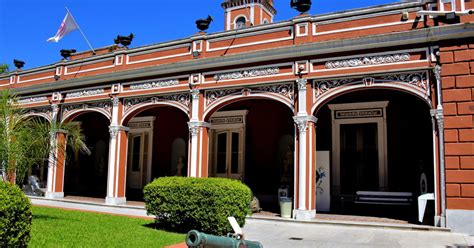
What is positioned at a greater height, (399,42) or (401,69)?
(399,42)

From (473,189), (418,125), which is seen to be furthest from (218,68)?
(473,189)

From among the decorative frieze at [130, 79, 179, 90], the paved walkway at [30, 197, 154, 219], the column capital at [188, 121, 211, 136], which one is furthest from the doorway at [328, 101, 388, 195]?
the paved walkway at [30, 197, 154, 219]

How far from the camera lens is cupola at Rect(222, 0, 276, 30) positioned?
1601 inches

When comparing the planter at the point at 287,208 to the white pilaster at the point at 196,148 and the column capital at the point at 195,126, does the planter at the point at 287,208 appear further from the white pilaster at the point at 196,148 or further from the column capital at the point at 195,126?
the column capital at the point at 195,126

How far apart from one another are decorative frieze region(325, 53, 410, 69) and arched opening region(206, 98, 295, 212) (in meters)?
3.97

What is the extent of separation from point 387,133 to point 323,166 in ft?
8.06

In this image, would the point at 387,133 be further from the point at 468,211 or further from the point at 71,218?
the point at 71,218

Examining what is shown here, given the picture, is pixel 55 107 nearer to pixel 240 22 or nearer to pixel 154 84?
pixel 154 84

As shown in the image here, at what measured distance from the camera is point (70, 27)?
57.2 feet

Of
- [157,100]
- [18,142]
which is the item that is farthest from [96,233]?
[157,100]

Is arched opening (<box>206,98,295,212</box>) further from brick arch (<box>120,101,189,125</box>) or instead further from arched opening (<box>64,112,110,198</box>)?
arched opening (<box>64,112,110,198</box>)

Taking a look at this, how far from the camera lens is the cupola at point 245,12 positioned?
40656mm

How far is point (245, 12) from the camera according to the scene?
135 feet

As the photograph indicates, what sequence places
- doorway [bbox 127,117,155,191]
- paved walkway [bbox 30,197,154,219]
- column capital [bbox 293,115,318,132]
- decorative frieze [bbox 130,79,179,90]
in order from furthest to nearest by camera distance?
1. doorway [bbox 127,117,155,191]
2. decorative frieze [bbox 130,79,179,90]
3. paved walkway [bbox 30,197,154,219]
4. column capital [bbox 293,115,318,132]
